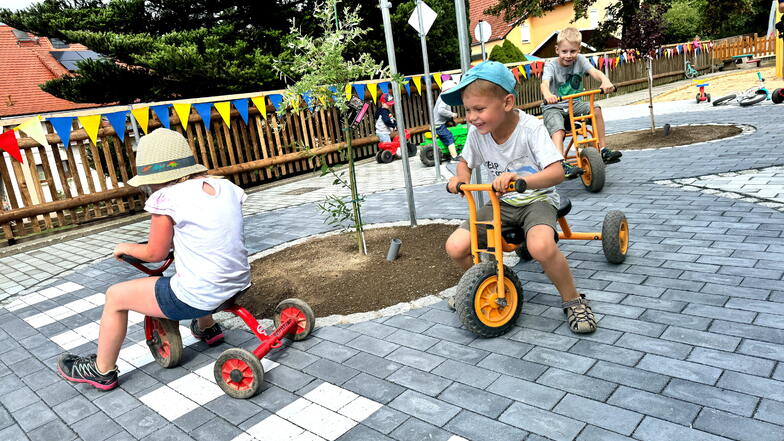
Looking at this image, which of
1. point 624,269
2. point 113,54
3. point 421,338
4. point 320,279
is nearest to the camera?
point 421,338

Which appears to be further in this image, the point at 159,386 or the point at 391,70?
the point at 391,70

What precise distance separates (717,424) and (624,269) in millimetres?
1807

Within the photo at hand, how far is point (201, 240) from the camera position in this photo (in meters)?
2.80

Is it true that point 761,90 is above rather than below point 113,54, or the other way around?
below

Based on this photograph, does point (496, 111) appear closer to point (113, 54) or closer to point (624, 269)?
point (624, 269)

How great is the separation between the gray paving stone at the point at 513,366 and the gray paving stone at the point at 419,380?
0.25m

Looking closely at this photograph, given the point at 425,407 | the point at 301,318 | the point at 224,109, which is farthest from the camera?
the point at 224,109

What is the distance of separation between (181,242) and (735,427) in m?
2.62

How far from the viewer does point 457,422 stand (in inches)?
91.3

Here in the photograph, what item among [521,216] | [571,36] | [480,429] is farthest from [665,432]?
[571,36]

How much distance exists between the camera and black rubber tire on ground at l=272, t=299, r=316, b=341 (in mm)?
3309

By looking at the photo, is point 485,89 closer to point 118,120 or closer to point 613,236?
point 613,236

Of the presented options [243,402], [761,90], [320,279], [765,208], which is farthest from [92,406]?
[761,90]

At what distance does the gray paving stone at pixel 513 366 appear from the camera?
2623 mm
